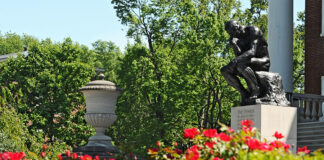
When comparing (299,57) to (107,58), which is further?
(107,58)

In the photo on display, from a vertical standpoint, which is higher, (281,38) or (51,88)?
(281,38)

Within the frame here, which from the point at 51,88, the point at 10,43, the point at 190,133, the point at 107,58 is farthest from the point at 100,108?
the point at 10,43

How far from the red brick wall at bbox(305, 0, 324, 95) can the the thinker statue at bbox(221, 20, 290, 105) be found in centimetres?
1184

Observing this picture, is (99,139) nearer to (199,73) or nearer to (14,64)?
(199,73)

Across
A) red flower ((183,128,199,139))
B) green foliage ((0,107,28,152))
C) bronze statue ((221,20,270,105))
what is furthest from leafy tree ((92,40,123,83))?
red flower ((183,128,199,139))

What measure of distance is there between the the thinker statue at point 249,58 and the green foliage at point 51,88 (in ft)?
84.6

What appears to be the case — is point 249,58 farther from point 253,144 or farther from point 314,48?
point 314,48

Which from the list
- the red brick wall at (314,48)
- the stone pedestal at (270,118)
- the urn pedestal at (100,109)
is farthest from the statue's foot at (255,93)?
the red brick wall at (314,48)

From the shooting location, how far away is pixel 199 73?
1460 inches

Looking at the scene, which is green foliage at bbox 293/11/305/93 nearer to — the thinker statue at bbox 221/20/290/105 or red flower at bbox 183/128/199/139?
the thinker statue at bbox 221/20/290/105

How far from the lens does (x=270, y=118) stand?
1410cm

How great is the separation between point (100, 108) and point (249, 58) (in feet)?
19.7

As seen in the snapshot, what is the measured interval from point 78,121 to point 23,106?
4.11 m

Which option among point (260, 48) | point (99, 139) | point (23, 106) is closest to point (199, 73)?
point (23, 106)
